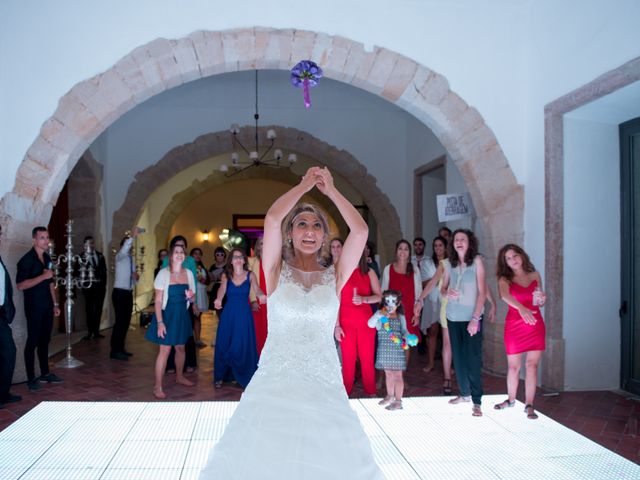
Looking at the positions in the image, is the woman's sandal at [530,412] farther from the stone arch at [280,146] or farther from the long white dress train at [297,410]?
the stone arch at [280,146]

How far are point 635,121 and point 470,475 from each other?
146 inches

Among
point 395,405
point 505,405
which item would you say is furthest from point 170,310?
point 505,405

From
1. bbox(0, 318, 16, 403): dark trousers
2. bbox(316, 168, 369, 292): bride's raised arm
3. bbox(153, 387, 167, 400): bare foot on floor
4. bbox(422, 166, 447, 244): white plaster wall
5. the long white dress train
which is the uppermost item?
bbox(422, 166, 447, 244): white plaster wall

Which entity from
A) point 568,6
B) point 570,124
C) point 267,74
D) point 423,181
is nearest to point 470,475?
point 570,124

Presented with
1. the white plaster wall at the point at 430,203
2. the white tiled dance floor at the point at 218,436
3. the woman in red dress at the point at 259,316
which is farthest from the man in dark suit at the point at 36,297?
the white plaster wall at the point at 430,203

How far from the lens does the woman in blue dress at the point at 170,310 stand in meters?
4.80

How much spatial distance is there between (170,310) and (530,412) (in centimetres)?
313

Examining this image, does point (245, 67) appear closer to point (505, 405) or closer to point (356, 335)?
point (356, 335)

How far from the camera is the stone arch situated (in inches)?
387

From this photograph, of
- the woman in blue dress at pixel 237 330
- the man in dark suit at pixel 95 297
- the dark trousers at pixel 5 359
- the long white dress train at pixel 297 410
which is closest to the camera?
the long white dress train at pixel 297 410

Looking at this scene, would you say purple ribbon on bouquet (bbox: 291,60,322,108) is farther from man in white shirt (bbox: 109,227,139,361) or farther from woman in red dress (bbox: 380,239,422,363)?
man in white shirt (bbox: 109,227,139,361)

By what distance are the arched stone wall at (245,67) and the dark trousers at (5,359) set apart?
0.64 m

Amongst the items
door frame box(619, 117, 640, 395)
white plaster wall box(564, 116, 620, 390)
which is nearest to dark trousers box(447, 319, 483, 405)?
white plaster wall box(564, 116, 620, 390)

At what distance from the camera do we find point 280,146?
10164mm
